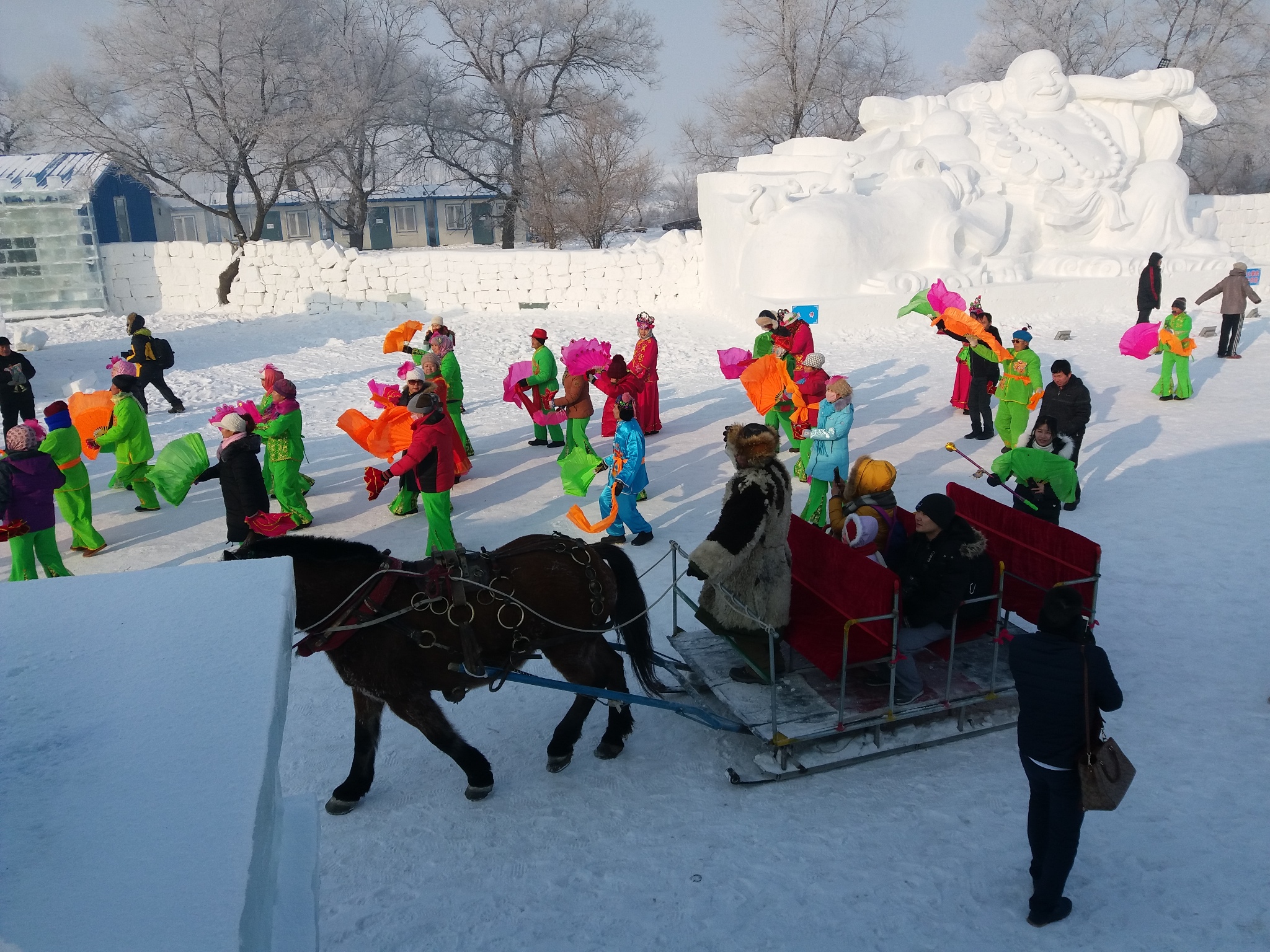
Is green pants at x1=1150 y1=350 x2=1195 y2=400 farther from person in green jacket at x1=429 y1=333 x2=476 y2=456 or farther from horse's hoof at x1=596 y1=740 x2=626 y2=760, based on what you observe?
horse's hoof at x1=596 y1=740 x2=626 y2=760

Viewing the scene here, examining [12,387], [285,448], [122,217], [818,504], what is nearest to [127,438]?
[285,448]

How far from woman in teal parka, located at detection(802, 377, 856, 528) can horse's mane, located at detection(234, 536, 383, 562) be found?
4.20 meters

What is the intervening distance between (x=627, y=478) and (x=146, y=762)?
19.5 ft

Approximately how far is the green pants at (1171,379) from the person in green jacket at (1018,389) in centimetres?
364

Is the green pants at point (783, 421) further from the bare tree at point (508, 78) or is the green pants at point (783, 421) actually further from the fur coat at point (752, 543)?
the bare tree at point (508, 78)

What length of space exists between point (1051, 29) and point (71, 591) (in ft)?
147

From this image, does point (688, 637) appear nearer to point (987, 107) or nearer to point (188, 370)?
point (188, 370)

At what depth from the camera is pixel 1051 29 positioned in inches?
1516

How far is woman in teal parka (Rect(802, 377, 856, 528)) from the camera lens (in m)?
7.56

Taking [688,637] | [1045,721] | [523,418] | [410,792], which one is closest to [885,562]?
[688,637]

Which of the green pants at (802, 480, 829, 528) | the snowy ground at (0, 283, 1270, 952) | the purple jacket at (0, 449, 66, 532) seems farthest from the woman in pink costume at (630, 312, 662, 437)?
the purple jacket at (0, 449, 66, 532)

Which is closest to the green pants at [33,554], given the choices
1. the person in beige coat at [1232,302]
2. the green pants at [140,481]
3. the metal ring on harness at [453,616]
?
the green pants at [140,481]

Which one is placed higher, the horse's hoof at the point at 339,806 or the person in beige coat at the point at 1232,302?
the person in beige coat at the point at 1232,302

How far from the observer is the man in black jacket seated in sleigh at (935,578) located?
4.74m
